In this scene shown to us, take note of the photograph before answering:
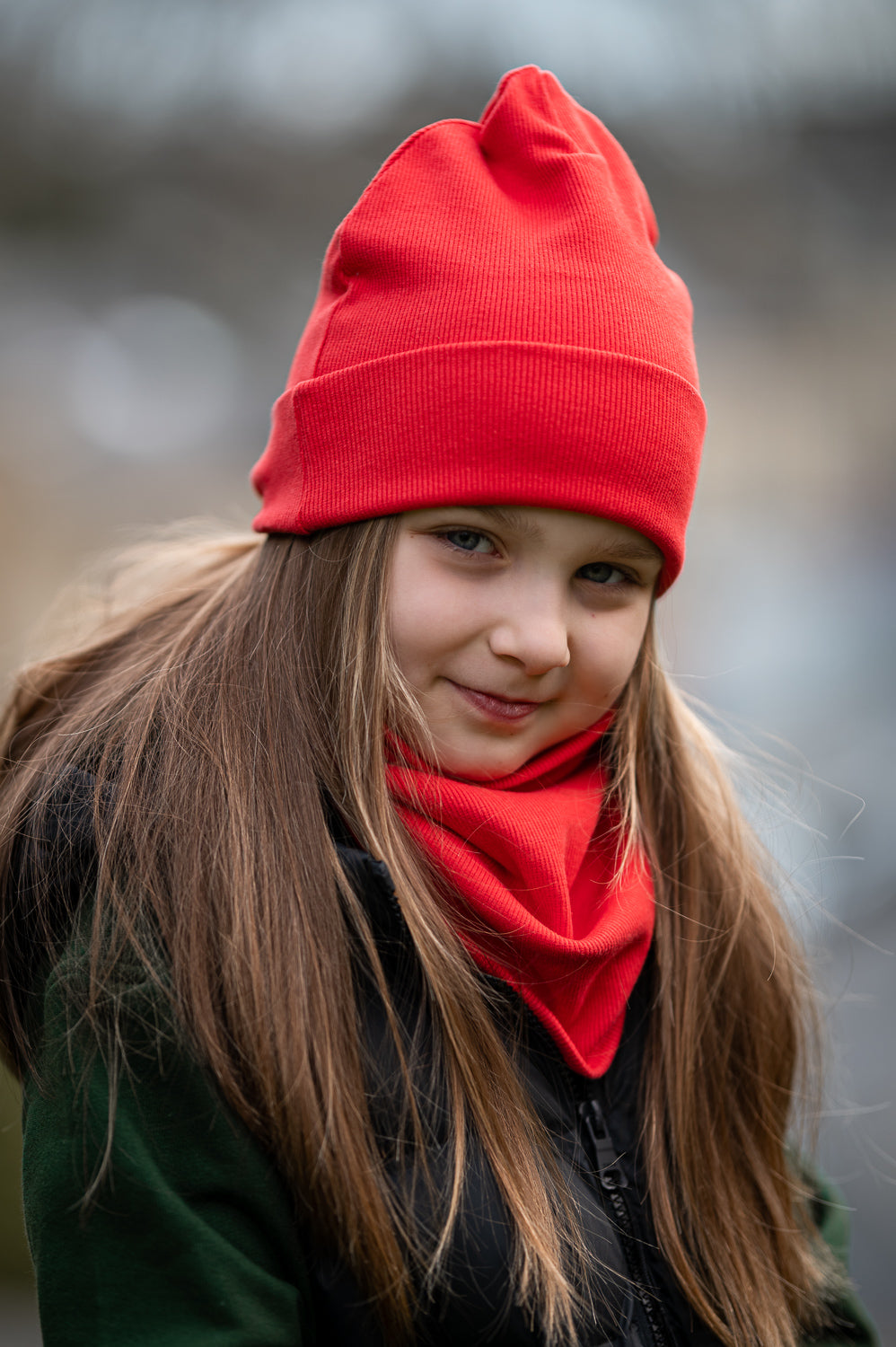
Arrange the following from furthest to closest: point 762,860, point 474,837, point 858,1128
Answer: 1. point 858,1128
2. point 762,860
3. point 474,837

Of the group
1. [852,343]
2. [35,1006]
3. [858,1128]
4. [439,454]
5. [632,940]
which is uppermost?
[852,343]

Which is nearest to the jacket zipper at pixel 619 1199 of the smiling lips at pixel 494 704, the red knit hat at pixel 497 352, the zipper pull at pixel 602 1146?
the zipper pull at pixel 602 1146

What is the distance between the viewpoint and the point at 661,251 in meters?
Answer: 4.21

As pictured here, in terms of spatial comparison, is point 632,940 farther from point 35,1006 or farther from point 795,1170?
point 35,1006

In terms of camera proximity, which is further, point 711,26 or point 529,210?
point 711,26

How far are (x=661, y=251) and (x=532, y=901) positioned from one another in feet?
12.3

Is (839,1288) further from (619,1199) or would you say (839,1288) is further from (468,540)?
(468,540)

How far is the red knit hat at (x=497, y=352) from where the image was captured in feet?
3.70

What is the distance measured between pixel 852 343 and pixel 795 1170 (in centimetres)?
380

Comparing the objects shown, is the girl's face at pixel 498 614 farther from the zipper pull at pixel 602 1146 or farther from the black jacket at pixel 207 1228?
the zipper pull at pixel 602 1146

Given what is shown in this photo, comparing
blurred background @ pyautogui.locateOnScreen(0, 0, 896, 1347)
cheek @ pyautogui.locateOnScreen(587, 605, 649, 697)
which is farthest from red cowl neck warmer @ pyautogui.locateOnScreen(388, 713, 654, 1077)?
blurred background @ pyautogui.locateOnScreen(0, 0, 896, 1347)

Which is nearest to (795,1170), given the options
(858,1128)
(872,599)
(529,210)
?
(529,210)

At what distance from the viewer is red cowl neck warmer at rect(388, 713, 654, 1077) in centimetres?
116

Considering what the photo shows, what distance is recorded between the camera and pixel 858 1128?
3027 millimetres
